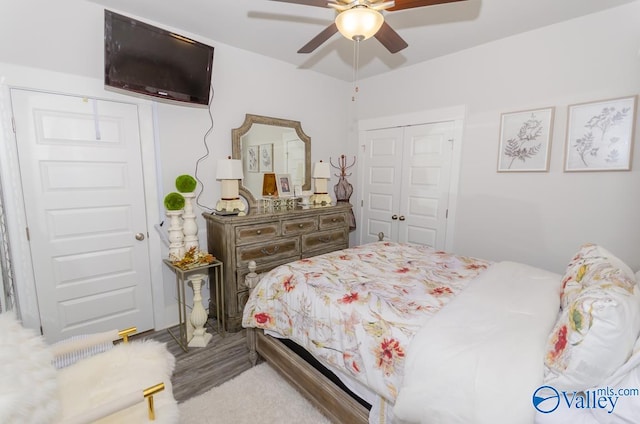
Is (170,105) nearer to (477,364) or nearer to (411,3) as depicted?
(411,3)

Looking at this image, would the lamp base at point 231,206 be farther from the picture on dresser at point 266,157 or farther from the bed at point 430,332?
the bed at point 430,332

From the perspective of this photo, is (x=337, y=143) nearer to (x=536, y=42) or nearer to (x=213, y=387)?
(x=536, y=42)

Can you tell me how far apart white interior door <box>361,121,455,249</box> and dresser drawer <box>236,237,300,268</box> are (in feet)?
4.50

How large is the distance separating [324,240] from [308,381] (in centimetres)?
173

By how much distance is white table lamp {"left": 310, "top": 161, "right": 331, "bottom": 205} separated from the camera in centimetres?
354

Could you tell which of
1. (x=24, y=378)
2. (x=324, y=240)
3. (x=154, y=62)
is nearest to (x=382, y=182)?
(x=324, y=240)

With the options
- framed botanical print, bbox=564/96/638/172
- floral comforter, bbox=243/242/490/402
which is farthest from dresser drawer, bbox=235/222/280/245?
framed botanical print, bbox=564/96/638/172

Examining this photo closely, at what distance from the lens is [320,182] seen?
3.61m

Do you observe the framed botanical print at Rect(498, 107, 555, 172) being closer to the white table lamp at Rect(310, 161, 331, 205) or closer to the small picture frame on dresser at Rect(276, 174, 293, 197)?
the white table lamp at Rect(310, 161, 331, 205)

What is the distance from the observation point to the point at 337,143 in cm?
411

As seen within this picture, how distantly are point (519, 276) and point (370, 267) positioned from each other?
95 cm

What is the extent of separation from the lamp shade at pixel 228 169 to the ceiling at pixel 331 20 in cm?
119

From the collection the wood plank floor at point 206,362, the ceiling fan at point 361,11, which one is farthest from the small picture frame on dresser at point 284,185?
the ceiling fan at point 361,11

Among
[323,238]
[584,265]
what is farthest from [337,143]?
[584,265]
